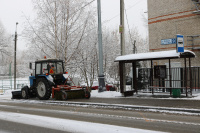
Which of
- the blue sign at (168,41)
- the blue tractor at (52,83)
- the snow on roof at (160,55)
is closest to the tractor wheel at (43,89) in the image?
the blue tractor at (52,83)

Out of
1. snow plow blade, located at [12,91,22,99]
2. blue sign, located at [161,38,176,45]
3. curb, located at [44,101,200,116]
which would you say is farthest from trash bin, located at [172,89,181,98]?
blue sign, located at [161,38,176,45]

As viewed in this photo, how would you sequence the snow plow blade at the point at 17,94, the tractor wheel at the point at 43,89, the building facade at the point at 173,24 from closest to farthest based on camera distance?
the tractor wheel at the point at 43,89 → the snow plow blade at the point at 17,94 → the building facade at the point at 173,24

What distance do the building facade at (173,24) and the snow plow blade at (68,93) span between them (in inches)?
392

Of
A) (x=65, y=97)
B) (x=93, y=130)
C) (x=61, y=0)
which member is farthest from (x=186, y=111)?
(x=61, y=0)

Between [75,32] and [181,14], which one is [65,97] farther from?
[181,14]

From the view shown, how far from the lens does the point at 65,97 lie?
1509 centimetres

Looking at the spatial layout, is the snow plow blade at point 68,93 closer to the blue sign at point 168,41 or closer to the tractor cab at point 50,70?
the tractor cab at point 50,70

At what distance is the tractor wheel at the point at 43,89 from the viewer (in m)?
15.7

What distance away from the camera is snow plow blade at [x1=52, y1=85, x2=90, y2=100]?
15188 mm

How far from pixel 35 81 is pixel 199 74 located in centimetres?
1090

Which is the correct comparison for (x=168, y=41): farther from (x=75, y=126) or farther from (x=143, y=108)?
(x=75, y=126)

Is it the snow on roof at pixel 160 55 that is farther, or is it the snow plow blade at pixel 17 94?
the snow plow blade at pixel 17 94

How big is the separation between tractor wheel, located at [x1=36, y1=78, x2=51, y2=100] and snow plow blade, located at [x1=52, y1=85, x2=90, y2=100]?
510mm

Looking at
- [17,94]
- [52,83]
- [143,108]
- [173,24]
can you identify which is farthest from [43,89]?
[173,24]
